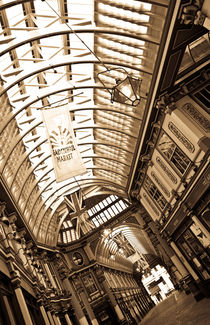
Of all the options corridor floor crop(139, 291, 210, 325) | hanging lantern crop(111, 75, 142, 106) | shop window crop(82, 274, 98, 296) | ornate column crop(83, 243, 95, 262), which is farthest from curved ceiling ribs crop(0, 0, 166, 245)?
corridor floor crop(139, 291, 210, 325)

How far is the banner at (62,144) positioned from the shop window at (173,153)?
561 cm

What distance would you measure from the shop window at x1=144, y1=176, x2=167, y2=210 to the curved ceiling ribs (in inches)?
111

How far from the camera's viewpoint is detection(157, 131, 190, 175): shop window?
1614 centimetres

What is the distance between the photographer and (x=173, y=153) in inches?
666

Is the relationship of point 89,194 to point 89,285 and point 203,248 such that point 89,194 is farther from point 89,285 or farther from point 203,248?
point 203,248

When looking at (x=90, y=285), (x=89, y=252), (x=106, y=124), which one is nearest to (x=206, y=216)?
(x=106, y=124)

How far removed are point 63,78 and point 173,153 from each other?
7.47m

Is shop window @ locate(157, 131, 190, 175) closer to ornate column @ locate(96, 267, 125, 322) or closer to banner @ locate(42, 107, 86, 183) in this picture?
banner @ locate(42, 107, 86, 183)

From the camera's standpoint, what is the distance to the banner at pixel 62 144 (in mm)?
13188

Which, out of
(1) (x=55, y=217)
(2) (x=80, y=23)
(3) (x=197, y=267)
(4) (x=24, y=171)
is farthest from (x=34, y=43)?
(1) (x=55, y=217)

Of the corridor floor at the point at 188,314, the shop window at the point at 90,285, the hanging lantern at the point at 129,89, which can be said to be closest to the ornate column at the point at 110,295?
the shop window at the point at 90,285

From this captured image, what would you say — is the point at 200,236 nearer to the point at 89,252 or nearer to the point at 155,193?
the point at 155,193

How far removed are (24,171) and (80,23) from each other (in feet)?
35.8

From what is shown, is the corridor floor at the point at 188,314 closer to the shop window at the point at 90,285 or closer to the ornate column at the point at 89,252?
the shop window at the point at 90,285
